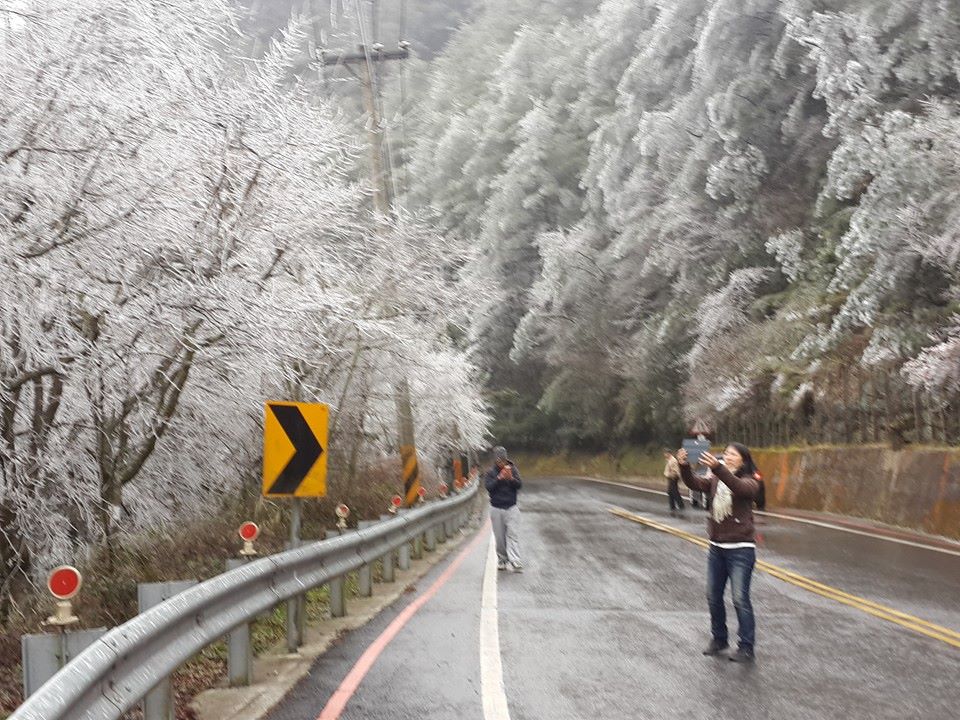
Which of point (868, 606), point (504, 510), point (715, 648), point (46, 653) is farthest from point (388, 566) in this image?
point (46, 653)

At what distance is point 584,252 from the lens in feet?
179

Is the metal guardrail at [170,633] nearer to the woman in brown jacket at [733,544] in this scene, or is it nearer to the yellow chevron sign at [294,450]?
the yellow chevron sign at [294,450]

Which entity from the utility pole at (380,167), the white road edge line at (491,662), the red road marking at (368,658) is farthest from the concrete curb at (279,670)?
the utility pole at (380,167)

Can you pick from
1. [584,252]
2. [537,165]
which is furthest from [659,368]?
[537,165]

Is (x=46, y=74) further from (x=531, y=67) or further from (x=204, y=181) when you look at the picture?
(x=531, y=67)

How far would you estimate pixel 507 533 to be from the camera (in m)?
17.0

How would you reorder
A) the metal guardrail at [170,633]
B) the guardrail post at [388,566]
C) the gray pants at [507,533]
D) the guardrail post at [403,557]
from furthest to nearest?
the guardrail post at [403,557] → the gray pants at [507,533] → the guardrail post at [388,566] → the metal guardrail at [170,633]

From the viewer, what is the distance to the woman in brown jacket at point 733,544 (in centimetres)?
966

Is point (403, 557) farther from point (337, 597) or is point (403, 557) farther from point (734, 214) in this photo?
point (734, 214)

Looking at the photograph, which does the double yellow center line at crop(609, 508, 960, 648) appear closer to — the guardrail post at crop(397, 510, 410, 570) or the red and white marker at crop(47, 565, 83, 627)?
the guardrail post at crop(397, 510, 410, 570)

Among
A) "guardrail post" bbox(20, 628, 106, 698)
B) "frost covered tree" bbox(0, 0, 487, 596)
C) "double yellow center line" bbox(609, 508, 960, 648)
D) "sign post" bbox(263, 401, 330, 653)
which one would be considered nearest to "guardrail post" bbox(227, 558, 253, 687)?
"sign post" bbox(263, 401, 330, 653)

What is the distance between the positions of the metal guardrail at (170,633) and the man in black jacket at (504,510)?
198 inches

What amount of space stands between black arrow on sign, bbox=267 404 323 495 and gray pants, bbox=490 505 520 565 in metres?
7.04

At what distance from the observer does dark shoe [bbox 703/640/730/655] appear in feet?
32.0
